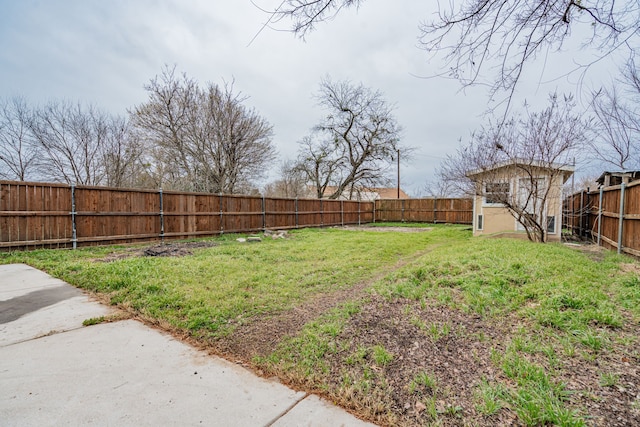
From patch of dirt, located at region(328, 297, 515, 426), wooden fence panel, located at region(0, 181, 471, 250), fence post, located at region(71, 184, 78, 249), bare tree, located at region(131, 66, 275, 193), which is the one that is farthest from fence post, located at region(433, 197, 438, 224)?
fence post, located at region(71, 184, 78, 249)

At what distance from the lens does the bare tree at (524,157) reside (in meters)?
6.27

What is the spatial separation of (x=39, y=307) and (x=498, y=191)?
920 centimetres

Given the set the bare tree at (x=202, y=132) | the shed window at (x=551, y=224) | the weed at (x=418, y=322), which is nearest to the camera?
the weed at (x=418, y=322)

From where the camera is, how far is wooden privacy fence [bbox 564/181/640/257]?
193 inches

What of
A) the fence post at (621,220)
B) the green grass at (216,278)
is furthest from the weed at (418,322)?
the fence post at (621,220)

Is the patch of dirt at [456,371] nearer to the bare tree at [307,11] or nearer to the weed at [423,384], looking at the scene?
the weed at [423,384]

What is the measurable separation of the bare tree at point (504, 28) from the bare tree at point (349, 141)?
18121mm

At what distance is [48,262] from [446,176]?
9791mm

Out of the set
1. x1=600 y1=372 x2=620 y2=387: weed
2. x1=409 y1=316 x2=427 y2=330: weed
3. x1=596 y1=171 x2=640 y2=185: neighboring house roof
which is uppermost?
x1=596 y1=171 x2=640 y2=185: neighboring house roof

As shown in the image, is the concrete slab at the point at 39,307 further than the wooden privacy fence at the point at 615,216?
No

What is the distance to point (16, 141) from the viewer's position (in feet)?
38.3

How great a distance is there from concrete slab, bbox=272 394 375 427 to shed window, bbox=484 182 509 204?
24.2 ft

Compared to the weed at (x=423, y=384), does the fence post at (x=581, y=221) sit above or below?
above

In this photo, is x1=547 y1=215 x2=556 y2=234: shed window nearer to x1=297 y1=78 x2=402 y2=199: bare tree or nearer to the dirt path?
the dirt path
